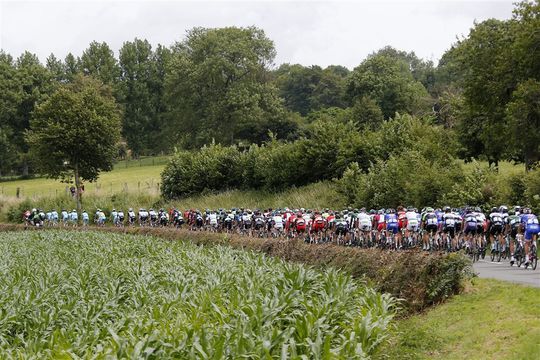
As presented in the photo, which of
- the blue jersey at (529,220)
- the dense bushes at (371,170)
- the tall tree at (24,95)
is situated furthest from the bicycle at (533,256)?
the tall tree at (24,95)

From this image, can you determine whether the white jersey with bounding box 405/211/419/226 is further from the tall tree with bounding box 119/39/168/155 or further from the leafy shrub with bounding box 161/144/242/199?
the tall tree with bounding box 119/39/168/155

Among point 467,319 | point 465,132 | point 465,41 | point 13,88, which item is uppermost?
point 13,88

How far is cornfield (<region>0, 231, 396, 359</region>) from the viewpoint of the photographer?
29.7 feet

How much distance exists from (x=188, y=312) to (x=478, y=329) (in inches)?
211

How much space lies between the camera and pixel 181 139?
86.5 meters

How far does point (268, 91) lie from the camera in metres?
80.3

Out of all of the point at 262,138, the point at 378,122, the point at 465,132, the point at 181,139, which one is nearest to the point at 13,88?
the point at 181,139

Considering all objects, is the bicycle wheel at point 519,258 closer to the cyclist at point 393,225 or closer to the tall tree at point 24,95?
the cyclist at point 393,225

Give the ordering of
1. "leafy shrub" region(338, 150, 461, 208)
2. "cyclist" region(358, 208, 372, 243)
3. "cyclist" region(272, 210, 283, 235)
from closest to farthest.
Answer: "cyclist" region(358, 208, 372, 243), "leafy shrub" region(338, 150, 461, 208), "cyclist" region(272, 210, 283, 235)

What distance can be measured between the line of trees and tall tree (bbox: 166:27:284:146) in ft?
0.43

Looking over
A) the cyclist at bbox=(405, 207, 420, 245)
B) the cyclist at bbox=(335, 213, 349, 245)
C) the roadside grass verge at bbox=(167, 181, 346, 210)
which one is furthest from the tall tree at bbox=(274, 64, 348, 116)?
the cyclist at bbox=(405, 207, 420, 245)

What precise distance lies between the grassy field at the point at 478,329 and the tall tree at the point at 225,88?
6254 cm

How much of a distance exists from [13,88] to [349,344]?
95110 millimetres

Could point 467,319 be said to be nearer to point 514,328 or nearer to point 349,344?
point 514,328
